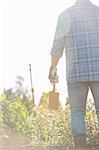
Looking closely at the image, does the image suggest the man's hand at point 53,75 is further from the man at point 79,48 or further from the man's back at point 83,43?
the man's back at point 83,43

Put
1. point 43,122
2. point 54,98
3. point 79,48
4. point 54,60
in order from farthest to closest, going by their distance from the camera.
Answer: point 43,122 → point 54,98 → point 54,60 → point 79,48

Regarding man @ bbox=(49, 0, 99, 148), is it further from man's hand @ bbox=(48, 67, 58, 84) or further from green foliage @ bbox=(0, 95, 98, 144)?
green foliage @ bbox=(0, 95, 98, 144)

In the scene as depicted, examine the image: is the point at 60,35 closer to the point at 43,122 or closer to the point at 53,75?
the point at 53,75

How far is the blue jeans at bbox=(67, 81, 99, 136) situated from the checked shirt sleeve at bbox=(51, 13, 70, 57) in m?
0.40

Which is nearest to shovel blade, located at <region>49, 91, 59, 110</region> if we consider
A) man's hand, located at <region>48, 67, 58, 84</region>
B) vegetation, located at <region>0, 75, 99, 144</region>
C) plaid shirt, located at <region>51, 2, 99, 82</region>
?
man's hand, located at <region>48, 67, 58, 84</region>

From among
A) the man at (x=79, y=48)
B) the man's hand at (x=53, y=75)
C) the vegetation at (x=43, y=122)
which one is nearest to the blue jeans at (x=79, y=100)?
the man at (x=79, y=48)

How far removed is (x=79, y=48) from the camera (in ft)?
21.0

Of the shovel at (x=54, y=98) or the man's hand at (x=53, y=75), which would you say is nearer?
the man's hand at (x=53, y=75)

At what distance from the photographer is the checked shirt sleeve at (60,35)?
643cm

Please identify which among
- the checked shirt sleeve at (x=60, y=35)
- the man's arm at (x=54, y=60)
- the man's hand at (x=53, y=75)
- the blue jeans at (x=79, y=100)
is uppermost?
the checked shirt sleeve at (x=60, y=35)

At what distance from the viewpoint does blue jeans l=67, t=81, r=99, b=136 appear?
6426mm

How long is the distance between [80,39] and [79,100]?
69cm

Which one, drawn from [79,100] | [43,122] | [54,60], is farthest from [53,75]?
[43,122]

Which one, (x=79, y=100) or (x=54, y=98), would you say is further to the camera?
(x=54, y=98)
